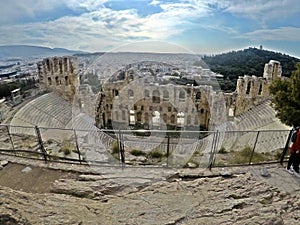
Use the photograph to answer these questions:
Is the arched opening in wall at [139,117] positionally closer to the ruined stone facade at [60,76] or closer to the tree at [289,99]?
the ruined stone facade at [60,76]

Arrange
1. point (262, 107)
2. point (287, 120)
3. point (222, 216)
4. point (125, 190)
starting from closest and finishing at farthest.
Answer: point (222, 216)
point (125, 190)
point (287, 120)
point (262, 107)

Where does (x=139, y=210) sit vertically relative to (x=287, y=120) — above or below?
above

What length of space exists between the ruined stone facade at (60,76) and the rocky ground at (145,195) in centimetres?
1714

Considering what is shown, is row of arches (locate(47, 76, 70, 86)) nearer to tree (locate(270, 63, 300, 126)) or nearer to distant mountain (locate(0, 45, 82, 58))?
distant mountain (locate(0, 45, 82, 58))

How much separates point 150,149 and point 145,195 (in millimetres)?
5940

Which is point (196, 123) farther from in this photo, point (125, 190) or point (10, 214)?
point (10, 214)

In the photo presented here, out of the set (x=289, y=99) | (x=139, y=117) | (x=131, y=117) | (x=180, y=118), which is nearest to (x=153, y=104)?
(x=139, y=117)

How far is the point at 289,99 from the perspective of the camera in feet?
31.4

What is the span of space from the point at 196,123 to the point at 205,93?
3.16 meters

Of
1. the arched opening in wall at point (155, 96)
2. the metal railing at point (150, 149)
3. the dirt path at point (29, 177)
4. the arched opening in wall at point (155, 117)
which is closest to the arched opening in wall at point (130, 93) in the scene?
the arched opening in wall at point (155, 96)

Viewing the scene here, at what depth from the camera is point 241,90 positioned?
20.9 metres

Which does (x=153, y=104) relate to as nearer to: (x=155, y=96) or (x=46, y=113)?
(x=155, y=96)

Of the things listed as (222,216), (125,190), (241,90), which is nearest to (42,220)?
(125,190)

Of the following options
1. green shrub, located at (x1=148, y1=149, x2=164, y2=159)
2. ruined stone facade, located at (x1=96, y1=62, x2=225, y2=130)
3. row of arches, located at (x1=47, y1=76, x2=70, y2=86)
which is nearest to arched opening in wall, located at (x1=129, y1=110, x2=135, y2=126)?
ruined stone facade, located at (x1=96, y1=62, x2=225, y2=130)
